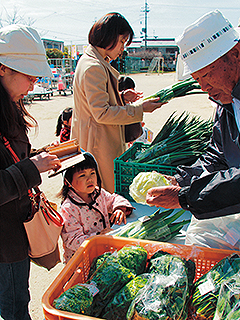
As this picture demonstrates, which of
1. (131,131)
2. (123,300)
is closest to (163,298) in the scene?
(123,300)

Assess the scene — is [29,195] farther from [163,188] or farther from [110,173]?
[110,173]

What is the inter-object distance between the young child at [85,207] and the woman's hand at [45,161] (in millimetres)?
380

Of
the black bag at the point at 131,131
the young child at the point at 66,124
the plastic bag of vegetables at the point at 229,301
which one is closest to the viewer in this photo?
the plastic bag of vegetables at the point at 229,301

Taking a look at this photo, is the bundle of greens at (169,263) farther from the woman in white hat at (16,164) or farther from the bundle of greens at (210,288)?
the woman in white hat at (16,164)

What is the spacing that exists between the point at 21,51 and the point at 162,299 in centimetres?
137

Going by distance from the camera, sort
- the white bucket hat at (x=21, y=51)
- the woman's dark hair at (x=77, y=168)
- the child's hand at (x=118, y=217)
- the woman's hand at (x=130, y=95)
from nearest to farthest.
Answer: the white bucket hat at (x=21, y=51), the child's hand at (x=118, y=217), the woman's dark hair at (x=77, y=168), the woman's hand at (x=130, y=95)

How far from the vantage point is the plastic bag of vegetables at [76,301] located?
3.47 ft

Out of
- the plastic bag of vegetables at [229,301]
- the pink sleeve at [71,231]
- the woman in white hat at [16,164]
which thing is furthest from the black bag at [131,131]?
the plastic bag of vegetables at [229,301]

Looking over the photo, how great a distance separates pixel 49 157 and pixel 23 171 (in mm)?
187

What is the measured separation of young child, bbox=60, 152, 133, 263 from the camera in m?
2.04

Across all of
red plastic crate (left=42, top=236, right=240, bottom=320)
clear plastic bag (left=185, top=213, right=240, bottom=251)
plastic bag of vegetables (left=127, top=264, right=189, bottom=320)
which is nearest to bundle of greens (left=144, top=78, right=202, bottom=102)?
clear plastic bag (left=185, top=213, right=240, bottom=251)

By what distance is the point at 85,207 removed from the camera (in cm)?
215

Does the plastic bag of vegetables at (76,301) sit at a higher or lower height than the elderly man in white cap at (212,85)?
lower

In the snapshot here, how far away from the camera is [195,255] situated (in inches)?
53.9
